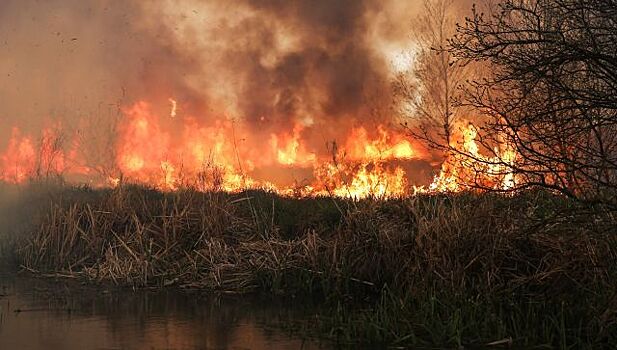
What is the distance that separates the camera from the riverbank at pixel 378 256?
8297 millimetres

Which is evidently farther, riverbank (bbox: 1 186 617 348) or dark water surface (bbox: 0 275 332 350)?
riverbank (bbox: 1 186 617 348)

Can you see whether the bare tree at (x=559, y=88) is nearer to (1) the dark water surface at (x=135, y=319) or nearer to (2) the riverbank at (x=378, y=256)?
(2) the riverbank at (x=378, y=256)

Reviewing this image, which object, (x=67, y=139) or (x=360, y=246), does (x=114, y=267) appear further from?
(x=67, y=139)

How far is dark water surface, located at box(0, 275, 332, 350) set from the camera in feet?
26.3

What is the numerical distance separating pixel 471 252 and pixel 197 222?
6.75 m

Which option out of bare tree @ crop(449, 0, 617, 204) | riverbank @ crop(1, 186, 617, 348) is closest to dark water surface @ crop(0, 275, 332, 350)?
riverbank @ crop(1, 186, 617, 348)

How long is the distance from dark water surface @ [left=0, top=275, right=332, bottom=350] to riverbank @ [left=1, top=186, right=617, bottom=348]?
69cm

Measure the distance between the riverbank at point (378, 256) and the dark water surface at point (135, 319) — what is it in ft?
2.26

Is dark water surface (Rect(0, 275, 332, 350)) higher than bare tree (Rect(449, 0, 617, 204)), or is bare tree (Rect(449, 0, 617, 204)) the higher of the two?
bare tree (Rect(449, 0, 617, 204))

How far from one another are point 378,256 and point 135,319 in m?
4.37

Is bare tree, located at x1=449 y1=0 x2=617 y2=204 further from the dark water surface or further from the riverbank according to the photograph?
the dark water surface

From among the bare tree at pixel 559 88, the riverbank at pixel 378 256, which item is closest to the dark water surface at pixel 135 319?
the riverbank at pixel 378 256

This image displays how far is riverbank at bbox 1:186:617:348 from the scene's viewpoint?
27.2 ft

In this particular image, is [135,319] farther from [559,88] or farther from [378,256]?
[559,88]
